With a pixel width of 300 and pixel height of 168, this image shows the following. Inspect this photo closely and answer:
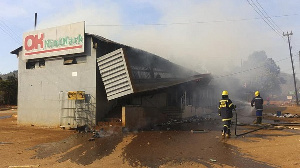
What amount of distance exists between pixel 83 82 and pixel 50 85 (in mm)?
2557

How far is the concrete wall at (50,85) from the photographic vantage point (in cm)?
1280

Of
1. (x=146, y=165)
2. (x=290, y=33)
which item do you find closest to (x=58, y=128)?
(x=146, y=165)

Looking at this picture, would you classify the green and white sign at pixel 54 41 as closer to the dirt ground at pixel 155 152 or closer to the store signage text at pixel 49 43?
the store signage text at pixel 49 43

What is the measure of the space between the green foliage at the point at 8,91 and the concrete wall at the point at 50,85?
25648 mm

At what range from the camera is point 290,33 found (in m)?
39.4

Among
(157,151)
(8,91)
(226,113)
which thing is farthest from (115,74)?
(8,91)

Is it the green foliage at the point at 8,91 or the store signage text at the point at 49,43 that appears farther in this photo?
the green foliage at the point at 8,91

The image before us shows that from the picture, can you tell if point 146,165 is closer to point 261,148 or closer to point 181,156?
point 181,156

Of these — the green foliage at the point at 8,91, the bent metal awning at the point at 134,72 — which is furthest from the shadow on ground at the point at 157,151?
the green foliage at the point at 8,91

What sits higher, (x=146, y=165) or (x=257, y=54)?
(x=257, y=54)

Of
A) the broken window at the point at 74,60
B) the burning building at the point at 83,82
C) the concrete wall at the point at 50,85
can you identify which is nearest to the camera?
the burning building at the point at 83,82

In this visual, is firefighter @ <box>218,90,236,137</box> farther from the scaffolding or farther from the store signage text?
the store signage text

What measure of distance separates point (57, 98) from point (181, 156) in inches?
379

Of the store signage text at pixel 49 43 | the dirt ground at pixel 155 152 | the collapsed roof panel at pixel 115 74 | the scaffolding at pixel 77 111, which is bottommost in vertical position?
the dirt ground at pixel 155 152
